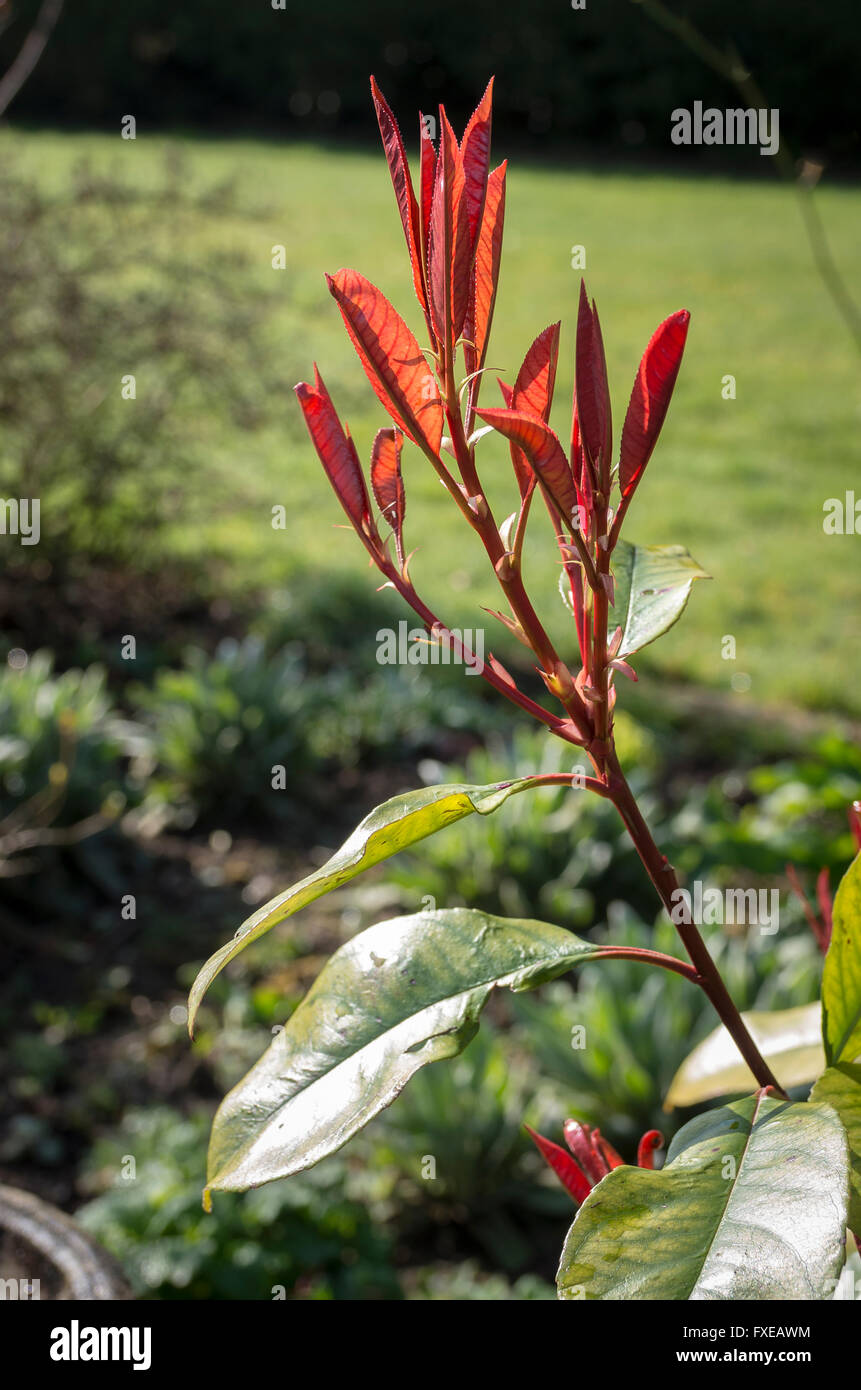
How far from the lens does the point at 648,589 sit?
1.02m

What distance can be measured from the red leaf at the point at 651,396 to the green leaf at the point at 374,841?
0.71 ft

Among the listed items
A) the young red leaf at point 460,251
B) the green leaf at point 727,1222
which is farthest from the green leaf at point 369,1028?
the young red leaf at point 460,251

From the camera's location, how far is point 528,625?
778mm

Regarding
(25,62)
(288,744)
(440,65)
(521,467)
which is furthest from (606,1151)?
(440,65)

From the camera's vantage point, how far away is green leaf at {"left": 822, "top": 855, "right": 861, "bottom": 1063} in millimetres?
876

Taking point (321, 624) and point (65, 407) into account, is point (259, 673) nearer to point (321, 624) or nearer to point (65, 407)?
point (321, 624)

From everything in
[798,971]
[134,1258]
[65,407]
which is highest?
[65,407]

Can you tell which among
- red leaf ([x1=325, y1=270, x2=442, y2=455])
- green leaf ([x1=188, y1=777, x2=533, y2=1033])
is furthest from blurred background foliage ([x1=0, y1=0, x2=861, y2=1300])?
red leaf ([x1=325, y1=270, x2=442, y2=455])

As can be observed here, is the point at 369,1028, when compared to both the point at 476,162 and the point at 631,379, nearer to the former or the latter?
the point at 476,162

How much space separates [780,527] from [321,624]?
2.79 m

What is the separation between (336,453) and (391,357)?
0.09 metres

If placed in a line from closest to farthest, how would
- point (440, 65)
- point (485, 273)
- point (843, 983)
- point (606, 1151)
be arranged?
point (485, 273), point (843, 983), point (606, 1151), point (440, 65)
